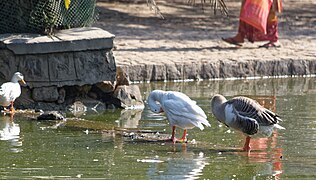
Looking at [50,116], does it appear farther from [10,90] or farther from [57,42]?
[57,42]

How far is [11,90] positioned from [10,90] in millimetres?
11

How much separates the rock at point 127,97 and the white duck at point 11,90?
4.53 feet

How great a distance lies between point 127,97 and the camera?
13.2 m

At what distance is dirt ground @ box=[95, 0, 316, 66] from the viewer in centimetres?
1653

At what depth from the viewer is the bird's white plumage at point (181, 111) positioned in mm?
Result: 10484

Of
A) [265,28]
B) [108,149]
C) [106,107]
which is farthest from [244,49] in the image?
[108,149]

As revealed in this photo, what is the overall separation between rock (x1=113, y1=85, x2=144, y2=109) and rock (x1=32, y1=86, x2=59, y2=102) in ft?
2.57

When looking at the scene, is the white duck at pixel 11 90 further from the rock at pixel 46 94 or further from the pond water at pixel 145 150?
the rock at pixel 46 94

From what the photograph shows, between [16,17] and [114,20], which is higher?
[16,17]

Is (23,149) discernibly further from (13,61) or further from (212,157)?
(13,61)

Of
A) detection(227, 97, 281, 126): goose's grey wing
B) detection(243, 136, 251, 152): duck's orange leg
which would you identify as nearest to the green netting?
detection(227, 97, 281, 126): goose's grey wing

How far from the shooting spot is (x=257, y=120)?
1009cm

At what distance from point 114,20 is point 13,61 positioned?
23.1ft

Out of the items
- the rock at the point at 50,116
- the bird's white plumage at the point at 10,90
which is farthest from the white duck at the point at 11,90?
the rock at the point at 50,116
